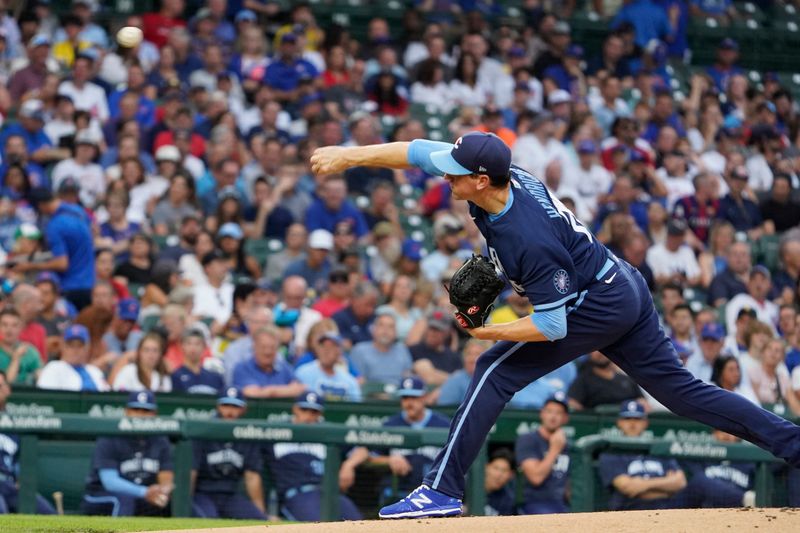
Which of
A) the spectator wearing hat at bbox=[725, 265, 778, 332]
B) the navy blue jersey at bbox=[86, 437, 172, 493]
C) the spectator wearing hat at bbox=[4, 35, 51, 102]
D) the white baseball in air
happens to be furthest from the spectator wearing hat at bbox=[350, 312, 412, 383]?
the spectator wearing hat at bbox=[4, 35, 51, 102]

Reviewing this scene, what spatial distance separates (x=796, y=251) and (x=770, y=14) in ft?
24.6

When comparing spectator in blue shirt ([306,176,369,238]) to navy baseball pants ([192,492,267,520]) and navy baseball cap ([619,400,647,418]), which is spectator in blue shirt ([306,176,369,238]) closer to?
navy baseball cap ([619,400,647,418])

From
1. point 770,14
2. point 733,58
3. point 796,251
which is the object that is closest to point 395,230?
point 796,251

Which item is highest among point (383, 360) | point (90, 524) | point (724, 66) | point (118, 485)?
point (90, 524)

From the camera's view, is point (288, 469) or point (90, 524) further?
point (288, 469)

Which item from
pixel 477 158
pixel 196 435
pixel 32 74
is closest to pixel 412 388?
pixel 196 435

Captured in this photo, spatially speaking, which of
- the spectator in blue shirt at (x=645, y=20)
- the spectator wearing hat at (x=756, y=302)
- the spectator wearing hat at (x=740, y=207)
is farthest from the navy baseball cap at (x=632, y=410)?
the spectator in blue shirt at (x=645, y=20)

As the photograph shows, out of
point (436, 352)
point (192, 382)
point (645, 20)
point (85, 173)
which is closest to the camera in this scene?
point (192, 382)

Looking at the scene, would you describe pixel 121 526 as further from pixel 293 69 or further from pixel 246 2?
pixel 246 2

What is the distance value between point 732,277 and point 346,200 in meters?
3.75

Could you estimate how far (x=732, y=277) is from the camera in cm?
1330

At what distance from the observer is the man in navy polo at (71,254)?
36.6 feet

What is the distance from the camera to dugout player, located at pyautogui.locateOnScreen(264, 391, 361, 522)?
8891 mm

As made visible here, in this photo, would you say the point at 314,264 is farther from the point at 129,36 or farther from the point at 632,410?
the point at 632,410
